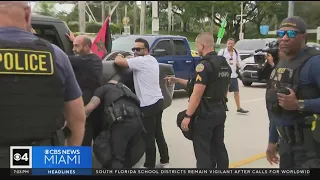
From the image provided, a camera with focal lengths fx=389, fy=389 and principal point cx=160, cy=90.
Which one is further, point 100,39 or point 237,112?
point 237,112

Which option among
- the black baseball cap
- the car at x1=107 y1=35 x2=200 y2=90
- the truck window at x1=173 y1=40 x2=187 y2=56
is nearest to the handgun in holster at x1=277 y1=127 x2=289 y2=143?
the black baseball cap

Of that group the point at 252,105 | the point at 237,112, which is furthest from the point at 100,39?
the point at 252,105

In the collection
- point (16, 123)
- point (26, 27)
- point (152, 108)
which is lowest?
point (152, 108)

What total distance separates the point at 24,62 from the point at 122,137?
5.01 feet

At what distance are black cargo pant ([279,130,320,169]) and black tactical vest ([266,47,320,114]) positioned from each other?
9.4 inches

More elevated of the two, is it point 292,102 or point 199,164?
point 292,102

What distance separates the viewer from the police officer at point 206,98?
327 cm

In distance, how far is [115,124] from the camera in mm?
3078

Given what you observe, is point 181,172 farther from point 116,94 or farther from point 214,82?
point 214,82

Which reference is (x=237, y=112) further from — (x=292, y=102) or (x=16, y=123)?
(x=16, y=123)

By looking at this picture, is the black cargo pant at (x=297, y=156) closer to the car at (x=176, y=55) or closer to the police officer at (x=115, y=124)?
the police officer at (x=115, y=124)

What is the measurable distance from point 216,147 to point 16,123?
220cm

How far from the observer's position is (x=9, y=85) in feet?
5.52

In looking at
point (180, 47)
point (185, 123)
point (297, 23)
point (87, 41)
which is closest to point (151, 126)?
point (185, 123)
